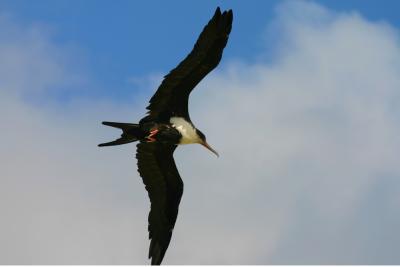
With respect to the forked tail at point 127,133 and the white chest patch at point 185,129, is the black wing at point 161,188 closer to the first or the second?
the white chest patch at point 185,129

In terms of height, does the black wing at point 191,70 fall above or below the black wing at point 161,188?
above

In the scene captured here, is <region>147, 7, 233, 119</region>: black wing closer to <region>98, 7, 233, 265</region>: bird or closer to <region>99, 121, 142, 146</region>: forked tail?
<region>98, 7, 233, 265</region>: bird

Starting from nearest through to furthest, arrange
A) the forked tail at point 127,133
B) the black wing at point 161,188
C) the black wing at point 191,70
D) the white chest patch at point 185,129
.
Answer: the black wing at point 191,70 < the forked tail at point 127,133 < the white chest patch at point 185,129 < the black wing at point 161,188

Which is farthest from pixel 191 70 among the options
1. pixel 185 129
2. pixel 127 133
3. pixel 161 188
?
pixel 161 188

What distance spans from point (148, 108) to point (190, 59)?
4.77ft

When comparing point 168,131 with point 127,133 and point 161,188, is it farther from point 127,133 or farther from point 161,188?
point 161,188

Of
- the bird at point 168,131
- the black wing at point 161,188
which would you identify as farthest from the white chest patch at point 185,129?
the black wing at point 161,188

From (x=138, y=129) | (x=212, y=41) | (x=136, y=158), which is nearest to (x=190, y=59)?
(x=212, y=41)

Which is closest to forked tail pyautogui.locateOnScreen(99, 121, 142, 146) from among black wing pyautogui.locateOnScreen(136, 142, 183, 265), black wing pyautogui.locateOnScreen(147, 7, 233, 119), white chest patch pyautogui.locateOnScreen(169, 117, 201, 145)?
black wing pyautogui.locateOnScreen(147, 7, 233, 119)

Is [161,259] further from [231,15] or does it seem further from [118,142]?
[231,15]

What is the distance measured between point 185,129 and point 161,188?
165 centimetres

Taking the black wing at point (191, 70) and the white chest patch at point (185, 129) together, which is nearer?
the black wing at point (191, 70)

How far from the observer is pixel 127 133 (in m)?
16.4

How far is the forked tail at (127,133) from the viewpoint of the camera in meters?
16.3
